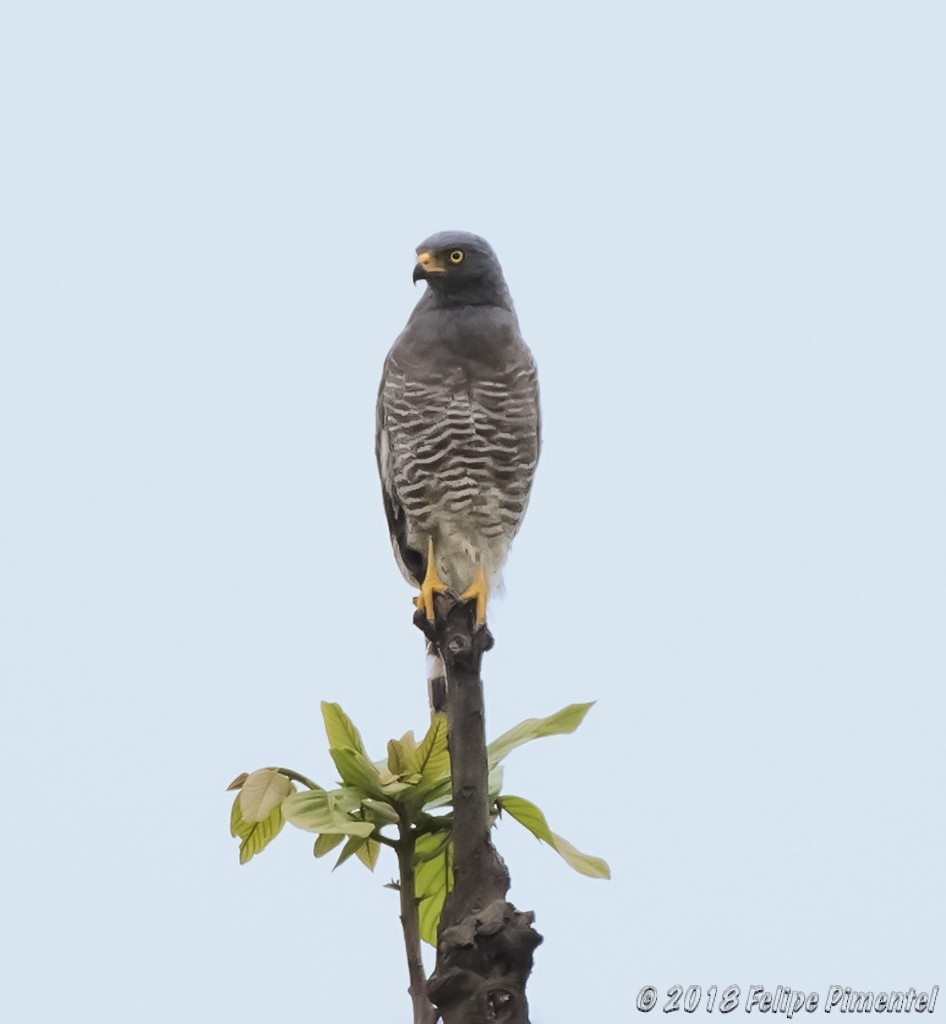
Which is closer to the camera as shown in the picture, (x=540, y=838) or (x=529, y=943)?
(x=529, y=943)

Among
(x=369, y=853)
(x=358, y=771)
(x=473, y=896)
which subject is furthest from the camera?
(x=369, y=853)

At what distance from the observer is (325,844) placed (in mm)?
4305

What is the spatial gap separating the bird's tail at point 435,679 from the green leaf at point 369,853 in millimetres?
795

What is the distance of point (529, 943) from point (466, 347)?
6.97ft

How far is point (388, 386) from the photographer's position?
17.5ft

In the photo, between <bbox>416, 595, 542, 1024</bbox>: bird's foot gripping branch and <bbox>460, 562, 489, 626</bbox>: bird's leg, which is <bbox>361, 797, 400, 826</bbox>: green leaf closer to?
<bbox>416, 595, 542, 1024</bbox>: bird's foot gripping branch

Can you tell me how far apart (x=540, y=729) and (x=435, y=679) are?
0.69 metres

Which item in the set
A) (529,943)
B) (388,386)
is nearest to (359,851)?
(529,943)

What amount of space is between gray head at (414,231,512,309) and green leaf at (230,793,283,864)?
6.36ft

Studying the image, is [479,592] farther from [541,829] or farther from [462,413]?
[541,829]

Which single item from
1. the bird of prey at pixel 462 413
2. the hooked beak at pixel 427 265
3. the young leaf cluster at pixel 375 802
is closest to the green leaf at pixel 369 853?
the young leaf cluster at pixel 375 802

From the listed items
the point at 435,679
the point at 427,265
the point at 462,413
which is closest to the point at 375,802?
the point at 435,679

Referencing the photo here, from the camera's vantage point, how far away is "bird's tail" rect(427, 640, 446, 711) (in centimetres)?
511

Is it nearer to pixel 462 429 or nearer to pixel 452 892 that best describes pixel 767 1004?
pixel 452 892
